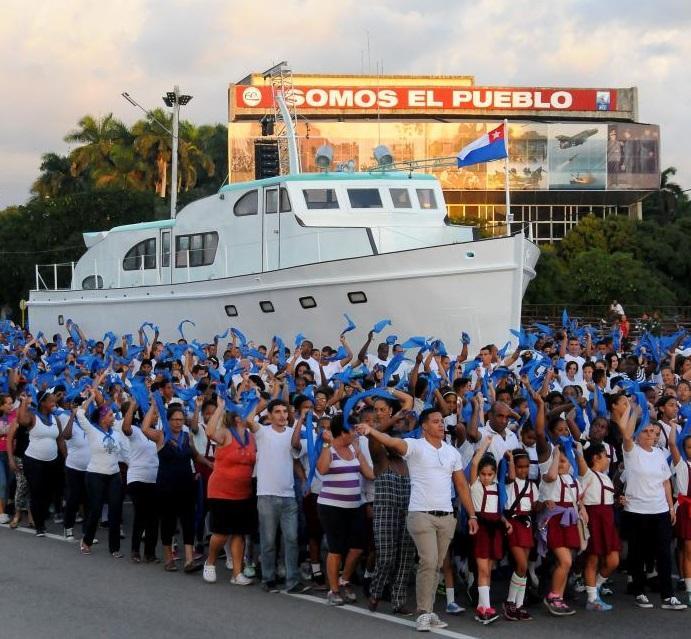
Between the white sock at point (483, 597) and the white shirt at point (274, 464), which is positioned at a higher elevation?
the white shirt at point (274, 464)

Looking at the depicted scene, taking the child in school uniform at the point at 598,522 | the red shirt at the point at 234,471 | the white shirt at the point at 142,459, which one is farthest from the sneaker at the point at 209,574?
the child in school uniform at the point at 598,522

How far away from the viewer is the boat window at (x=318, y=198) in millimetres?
22922

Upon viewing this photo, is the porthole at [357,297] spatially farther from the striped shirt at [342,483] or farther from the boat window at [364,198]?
the striped shirt at [342,483]

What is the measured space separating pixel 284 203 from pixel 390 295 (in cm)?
333

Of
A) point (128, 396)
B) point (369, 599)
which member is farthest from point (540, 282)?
point (369, 599)

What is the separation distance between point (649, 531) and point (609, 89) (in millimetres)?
70472

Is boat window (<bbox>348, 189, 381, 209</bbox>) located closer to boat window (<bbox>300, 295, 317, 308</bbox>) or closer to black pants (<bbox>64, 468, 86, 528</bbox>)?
boat window (<bbox>300, 295, 317, 308</bbox>)

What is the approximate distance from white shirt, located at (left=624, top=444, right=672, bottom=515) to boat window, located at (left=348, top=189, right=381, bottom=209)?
1462 centimetres

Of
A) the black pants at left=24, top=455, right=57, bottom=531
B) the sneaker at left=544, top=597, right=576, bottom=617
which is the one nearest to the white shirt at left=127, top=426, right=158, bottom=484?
the black pants at left=24, top=455, right=57, bottom=531

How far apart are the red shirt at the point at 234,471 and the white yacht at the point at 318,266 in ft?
35.8

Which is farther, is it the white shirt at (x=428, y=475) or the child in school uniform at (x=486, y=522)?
the child in school uniform at (x=486, y=522)

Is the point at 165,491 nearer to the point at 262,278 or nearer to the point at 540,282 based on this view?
the point at 262,278

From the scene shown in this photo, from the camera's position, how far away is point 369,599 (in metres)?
8.98

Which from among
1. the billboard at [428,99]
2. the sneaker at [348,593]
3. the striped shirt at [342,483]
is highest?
the billboard at [428,99]
